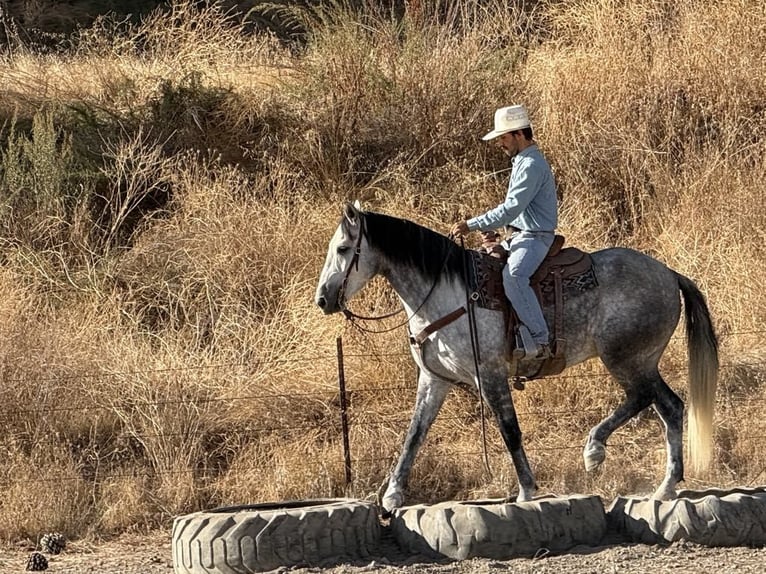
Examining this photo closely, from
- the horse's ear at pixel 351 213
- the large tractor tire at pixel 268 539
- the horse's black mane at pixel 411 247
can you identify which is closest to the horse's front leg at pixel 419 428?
the horse's black mane at pixel 411 247

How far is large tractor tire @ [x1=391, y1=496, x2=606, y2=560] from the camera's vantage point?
701 cm

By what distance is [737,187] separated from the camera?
14.0 meters

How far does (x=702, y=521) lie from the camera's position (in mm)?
7094

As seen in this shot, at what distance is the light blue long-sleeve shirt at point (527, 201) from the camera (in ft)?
26.3

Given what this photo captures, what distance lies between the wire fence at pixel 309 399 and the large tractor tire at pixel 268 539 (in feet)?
8.17

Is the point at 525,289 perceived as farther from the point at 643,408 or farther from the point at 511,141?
the point at 643,408

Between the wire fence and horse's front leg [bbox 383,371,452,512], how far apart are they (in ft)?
4.72

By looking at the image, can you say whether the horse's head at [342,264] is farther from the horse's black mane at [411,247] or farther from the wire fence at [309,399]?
the wire fence at [309,399]

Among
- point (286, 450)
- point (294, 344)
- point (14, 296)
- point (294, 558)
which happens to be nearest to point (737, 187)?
point (294, 344)

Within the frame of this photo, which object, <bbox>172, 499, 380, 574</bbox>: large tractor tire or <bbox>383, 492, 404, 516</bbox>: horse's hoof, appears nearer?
<bbox>172, 499, 380, 574</bbox>: large tractor tire

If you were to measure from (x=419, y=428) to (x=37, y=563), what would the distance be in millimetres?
2550

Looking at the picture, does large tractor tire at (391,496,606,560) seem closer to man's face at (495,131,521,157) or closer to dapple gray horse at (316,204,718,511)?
dapple gray horse at (316,204,718,511)

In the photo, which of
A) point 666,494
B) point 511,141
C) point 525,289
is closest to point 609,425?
point 666,494

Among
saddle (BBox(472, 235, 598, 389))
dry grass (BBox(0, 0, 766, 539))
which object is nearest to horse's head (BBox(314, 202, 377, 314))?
saddle (BBox(472, 235, 598, 389))
